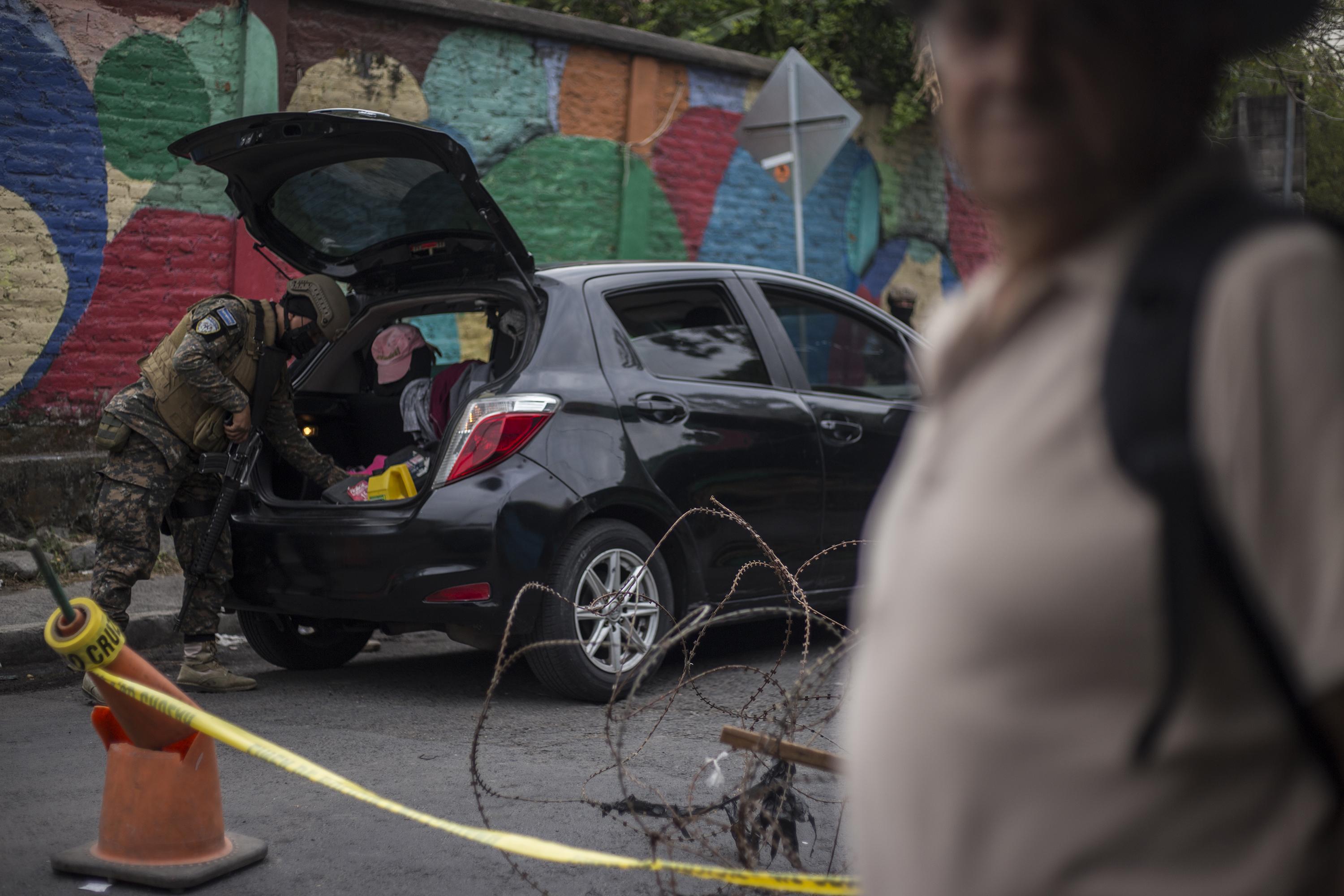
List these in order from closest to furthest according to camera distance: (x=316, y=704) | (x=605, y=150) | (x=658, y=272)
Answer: (x=316, y=704) → (x=658, y=272) → (x=605, y=150)

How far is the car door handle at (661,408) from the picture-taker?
5.45 meters

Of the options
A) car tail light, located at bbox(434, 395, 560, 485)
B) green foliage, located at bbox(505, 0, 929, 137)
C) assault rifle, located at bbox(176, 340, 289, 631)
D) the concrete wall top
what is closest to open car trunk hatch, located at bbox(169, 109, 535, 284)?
assault rifle, located at bbox(176, 340, 289, 631)

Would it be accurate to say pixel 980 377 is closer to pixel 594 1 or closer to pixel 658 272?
pixel 658 272

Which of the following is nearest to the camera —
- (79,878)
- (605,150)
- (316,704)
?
(79,878)

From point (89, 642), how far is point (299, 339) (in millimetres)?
2906

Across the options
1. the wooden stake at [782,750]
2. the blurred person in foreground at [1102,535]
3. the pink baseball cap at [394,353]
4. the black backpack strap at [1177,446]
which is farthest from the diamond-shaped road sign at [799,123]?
the black backpack strap at [1177,446]

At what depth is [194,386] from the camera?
218 inches

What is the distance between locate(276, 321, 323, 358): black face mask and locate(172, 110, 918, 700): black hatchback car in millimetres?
277

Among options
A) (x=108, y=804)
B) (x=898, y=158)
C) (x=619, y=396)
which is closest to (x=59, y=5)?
(x=619, y=396)

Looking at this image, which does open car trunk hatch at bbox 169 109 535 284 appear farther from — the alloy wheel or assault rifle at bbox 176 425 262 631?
the alloy wheel

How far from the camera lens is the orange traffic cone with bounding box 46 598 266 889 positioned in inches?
130

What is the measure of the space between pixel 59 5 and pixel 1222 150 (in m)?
8.73

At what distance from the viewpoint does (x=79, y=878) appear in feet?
11.1

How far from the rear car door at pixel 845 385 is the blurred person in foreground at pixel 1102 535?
5.03m
